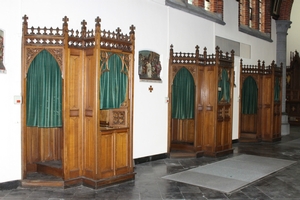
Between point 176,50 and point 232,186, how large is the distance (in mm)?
3984

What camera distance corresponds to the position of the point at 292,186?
564cm

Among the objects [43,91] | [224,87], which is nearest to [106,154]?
[43,91]

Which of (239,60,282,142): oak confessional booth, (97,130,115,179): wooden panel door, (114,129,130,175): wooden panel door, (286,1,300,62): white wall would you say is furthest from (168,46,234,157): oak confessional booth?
(286,1,300,62): white wall

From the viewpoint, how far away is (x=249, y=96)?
10812 millimetres

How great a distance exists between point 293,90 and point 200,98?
9.52m

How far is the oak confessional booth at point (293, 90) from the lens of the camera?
52.1 ft

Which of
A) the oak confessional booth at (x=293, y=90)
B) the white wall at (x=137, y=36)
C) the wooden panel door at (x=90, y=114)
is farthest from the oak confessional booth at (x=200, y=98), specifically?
the oak confessional booth at (x=293, y=90)

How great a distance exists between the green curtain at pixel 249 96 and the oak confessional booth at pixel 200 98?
8.46ft

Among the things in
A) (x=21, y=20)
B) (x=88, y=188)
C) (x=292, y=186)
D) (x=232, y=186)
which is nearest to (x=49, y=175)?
(x=88, y=188)

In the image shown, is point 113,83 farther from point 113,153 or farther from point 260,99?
point 260,99

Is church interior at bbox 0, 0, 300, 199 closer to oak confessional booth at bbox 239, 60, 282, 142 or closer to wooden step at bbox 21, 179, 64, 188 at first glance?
wooden step at bbox 21, 179, 64, 188

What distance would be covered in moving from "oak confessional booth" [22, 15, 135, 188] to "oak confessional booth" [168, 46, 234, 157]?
2.67 m

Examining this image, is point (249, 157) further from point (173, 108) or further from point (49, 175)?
point (49, 175)

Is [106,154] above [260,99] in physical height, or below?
below
